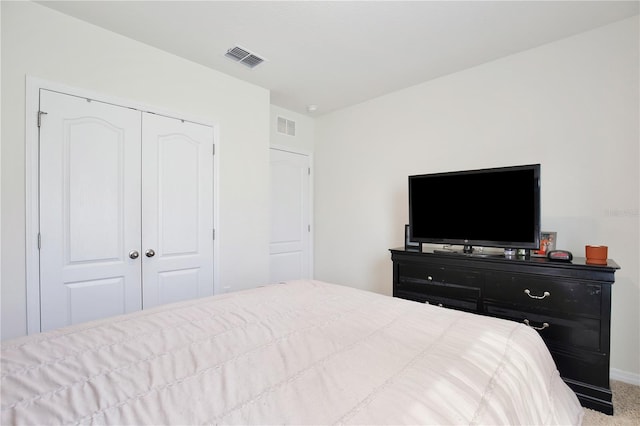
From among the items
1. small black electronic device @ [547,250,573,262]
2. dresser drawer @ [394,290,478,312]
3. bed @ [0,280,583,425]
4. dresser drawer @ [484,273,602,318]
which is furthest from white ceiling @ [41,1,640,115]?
dresser drawer @ [394,290,478,312]

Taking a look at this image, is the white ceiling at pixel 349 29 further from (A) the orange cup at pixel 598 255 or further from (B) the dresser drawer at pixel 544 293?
(B) the dresser drawer at pixel 544 293

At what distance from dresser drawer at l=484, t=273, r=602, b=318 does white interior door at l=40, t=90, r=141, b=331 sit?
2.90 metres

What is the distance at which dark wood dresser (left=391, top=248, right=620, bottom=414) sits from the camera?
189 cm

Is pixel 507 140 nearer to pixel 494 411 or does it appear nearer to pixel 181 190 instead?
pixel 494 411

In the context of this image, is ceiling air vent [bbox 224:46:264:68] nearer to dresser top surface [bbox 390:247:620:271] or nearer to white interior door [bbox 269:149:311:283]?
white interior door [bbox 269:149:311:283]

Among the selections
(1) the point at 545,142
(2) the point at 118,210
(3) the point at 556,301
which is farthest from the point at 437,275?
(2) the point at 118,210

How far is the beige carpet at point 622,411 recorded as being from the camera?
1786mm

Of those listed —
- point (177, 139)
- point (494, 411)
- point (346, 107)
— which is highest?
point (346, 107)

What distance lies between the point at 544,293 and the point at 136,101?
347cm

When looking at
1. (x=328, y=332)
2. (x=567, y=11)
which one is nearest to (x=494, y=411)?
(x=328, y=332)

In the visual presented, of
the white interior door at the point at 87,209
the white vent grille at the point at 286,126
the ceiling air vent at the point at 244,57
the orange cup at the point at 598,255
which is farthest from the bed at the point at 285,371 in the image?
the white vent grille at the point at 286,126

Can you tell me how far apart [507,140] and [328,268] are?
266cm

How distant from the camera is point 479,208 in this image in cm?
246

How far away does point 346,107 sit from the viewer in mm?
3971
